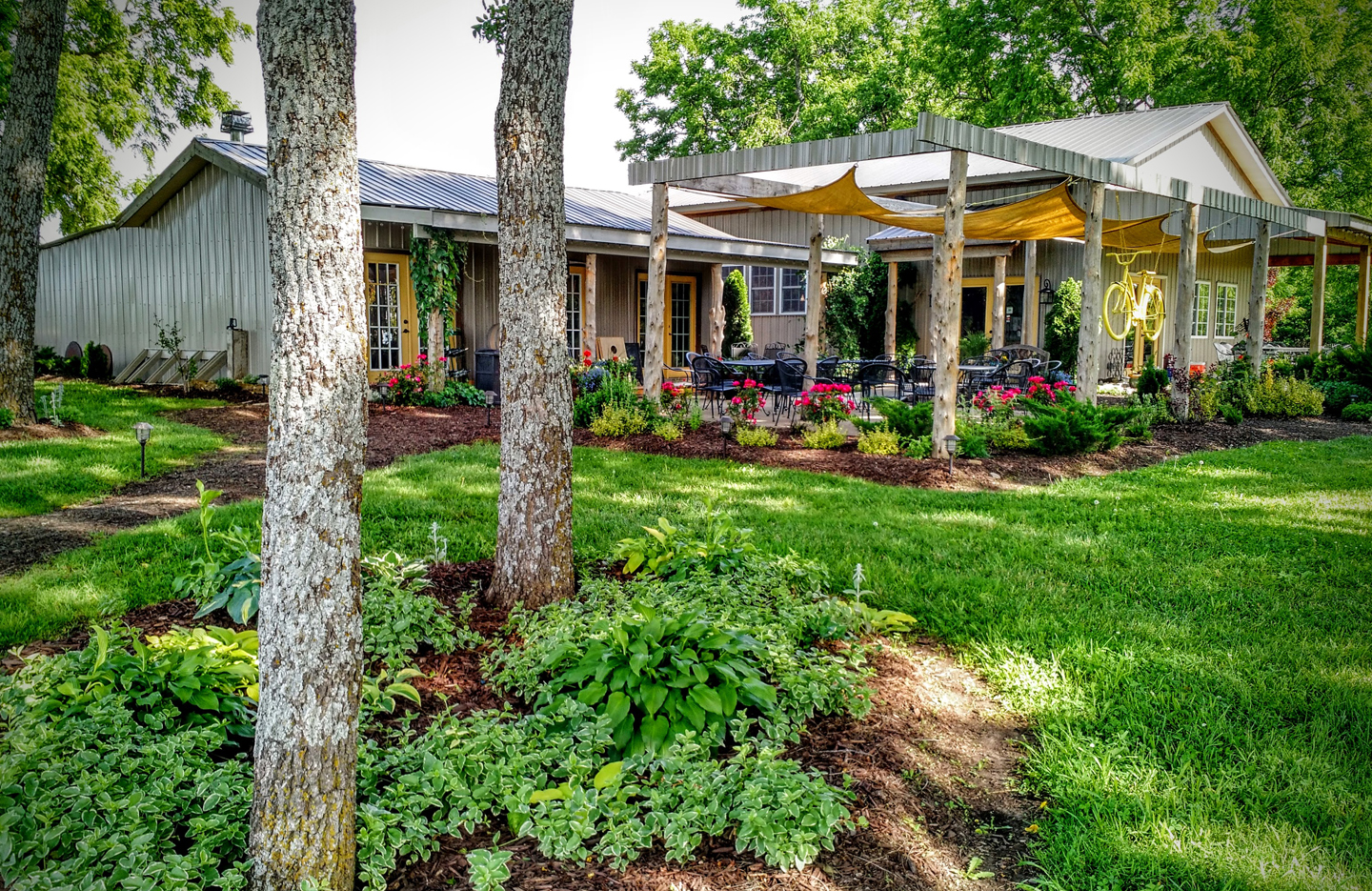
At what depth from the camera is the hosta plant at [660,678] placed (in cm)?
281

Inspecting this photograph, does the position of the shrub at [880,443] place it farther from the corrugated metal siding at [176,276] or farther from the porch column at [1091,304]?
the corrugated metal siding at [176,276]

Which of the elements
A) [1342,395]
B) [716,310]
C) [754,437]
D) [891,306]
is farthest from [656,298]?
[1342,395]

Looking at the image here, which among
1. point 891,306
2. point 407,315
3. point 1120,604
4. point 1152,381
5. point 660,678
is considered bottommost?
point 1120,604

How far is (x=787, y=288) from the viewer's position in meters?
21.0

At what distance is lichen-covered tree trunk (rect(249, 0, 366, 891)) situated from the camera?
2.09 m

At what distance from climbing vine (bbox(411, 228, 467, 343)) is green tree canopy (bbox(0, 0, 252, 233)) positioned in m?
13.5

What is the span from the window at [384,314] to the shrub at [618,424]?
17.3 feet

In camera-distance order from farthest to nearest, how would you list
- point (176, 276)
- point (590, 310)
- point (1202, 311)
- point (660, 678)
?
point (1202, 311), point (176, 276), point (590, 310), point (660, 678)

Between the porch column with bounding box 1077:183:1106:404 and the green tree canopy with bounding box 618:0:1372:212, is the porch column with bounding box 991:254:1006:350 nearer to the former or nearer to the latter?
the porch column with bounding box 1077:183:1106:404

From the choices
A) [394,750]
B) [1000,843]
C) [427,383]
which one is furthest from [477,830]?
[427,383]

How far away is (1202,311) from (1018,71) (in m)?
9.08

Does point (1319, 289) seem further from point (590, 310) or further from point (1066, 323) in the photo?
point (590, 310)

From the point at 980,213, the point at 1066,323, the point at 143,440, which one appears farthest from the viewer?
the point at 1066,323

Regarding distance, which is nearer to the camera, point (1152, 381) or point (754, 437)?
point (754, 437)
